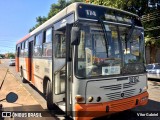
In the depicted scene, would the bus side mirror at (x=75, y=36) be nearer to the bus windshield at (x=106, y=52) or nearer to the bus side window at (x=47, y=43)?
the bus windshield at (x=106, y=52)

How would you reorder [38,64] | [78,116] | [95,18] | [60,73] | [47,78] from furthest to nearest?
[38,64] < [47,78] < [60,73] < [95,18] < [78,116]

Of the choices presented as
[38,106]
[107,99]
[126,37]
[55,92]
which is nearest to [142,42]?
[126,37]

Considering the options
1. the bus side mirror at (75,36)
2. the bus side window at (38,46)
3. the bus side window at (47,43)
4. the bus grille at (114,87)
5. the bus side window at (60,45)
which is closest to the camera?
the bus side mirror at (75,36)

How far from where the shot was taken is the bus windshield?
548cm

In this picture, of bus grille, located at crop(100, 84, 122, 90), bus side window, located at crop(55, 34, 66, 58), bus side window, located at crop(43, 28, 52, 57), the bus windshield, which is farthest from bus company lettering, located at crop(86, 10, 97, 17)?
bus side window, located at crop(43, 28, 52, 57)

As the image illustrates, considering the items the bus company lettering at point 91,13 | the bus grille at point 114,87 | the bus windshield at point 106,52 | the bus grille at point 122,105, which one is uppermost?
the bus company lettering at point 91,13

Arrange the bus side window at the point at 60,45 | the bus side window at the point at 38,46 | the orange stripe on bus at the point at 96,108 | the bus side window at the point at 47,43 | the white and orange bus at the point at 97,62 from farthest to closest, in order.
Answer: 1. the bus side window at the point at 38,46
2. the bus side window at the point at 47,43
3. the bus side window at the point at 60,45
4. the white and orange bus at the point at 97,62
5. the orange stripe on bus at the point at 96,108

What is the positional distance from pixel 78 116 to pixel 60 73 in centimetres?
181

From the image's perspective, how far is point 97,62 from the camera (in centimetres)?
558

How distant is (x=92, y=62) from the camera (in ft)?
18.1

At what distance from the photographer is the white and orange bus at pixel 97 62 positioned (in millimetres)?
5445

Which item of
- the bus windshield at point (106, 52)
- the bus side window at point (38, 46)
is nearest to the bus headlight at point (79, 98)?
the bus windshield at point (106, 52)

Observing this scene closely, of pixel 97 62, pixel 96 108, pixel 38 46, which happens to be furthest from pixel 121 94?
pixel 38 46

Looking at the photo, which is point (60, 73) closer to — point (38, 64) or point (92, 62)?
point (92, 62)
